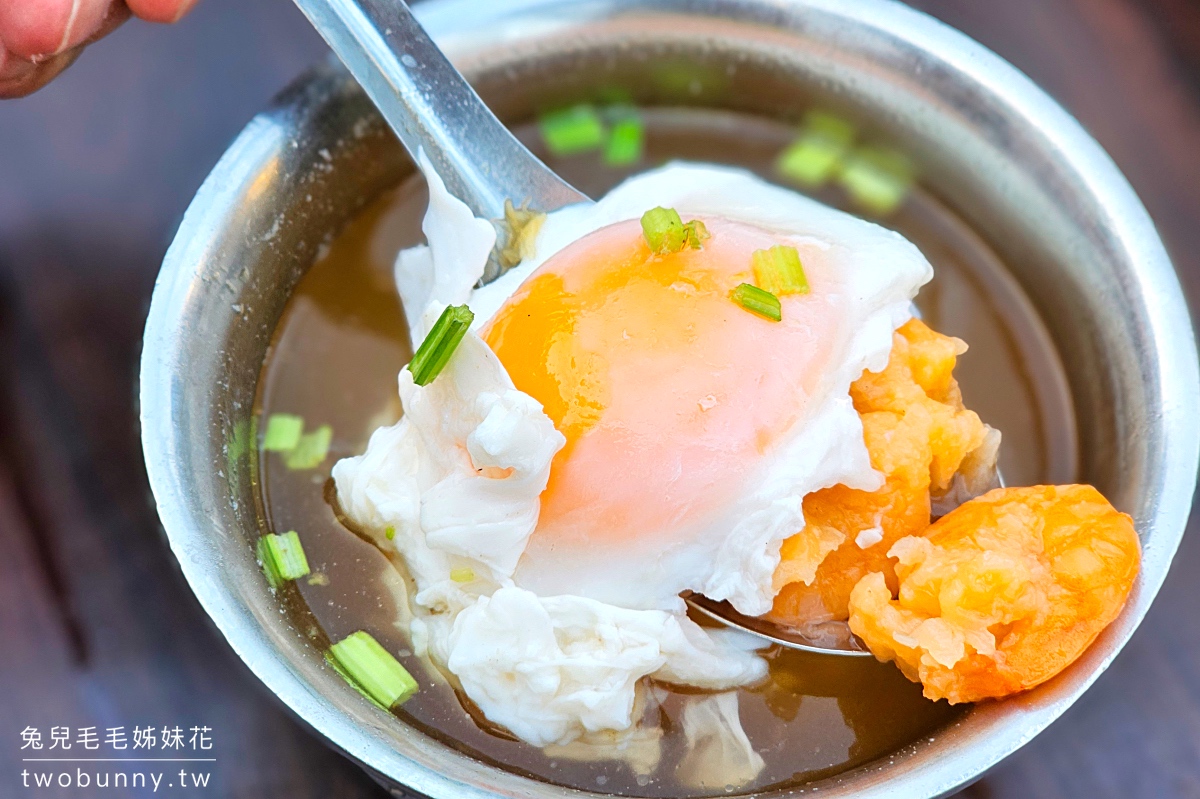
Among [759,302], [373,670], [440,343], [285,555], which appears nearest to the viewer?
[440,343]

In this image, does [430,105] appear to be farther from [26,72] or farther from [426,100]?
[26,72]

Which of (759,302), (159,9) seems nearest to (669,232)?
(759,302)

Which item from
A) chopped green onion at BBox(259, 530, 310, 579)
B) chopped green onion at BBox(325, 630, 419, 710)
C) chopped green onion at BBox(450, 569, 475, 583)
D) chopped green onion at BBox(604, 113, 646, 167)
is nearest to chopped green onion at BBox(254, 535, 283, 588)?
chopped green onion at BBox(259, 530, 310, 579)

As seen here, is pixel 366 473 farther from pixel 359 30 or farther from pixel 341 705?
pixel 359 30

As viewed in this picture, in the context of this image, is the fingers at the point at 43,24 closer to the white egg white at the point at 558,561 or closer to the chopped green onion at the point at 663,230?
the white egg white at the point at 558,561

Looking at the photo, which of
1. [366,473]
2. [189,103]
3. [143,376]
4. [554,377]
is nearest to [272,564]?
[366,473]

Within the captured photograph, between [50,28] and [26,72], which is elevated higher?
[50,28]

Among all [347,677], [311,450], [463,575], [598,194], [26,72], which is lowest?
[347,677]
